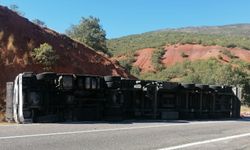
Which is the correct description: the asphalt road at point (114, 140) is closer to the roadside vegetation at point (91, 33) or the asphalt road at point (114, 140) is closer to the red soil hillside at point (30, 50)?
the red soil hillside at point (30, 50)

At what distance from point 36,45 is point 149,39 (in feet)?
254

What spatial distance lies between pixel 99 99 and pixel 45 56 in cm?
894

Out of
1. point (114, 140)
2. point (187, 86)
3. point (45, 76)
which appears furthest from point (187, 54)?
point (114, 140)

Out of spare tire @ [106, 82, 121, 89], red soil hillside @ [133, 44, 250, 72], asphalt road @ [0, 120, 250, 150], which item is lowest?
asphalt road @ [0, 120, 250, 150]

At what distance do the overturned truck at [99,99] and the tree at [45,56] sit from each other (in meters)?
7.82

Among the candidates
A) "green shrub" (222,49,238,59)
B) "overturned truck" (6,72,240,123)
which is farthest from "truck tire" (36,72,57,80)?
"green shrub" (222,49,238,59)

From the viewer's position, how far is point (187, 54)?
91375 mm

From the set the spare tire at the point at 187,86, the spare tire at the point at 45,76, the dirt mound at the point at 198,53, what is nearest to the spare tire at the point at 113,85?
the spare tire at the point at 45,76

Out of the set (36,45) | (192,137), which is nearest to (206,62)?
(36,45)

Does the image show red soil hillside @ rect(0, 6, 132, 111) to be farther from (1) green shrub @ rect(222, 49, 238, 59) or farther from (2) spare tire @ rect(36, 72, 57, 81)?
(1) green shrub @ rect(222, 49, 238, 59)

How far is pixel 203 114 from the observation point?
27469 millimetres

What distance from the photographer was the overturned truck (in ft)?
63.6

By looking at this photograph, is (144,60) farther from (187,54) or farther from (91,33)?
(91,33)

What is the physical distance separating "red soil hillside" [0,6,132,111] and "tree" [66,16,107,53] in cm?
1289
